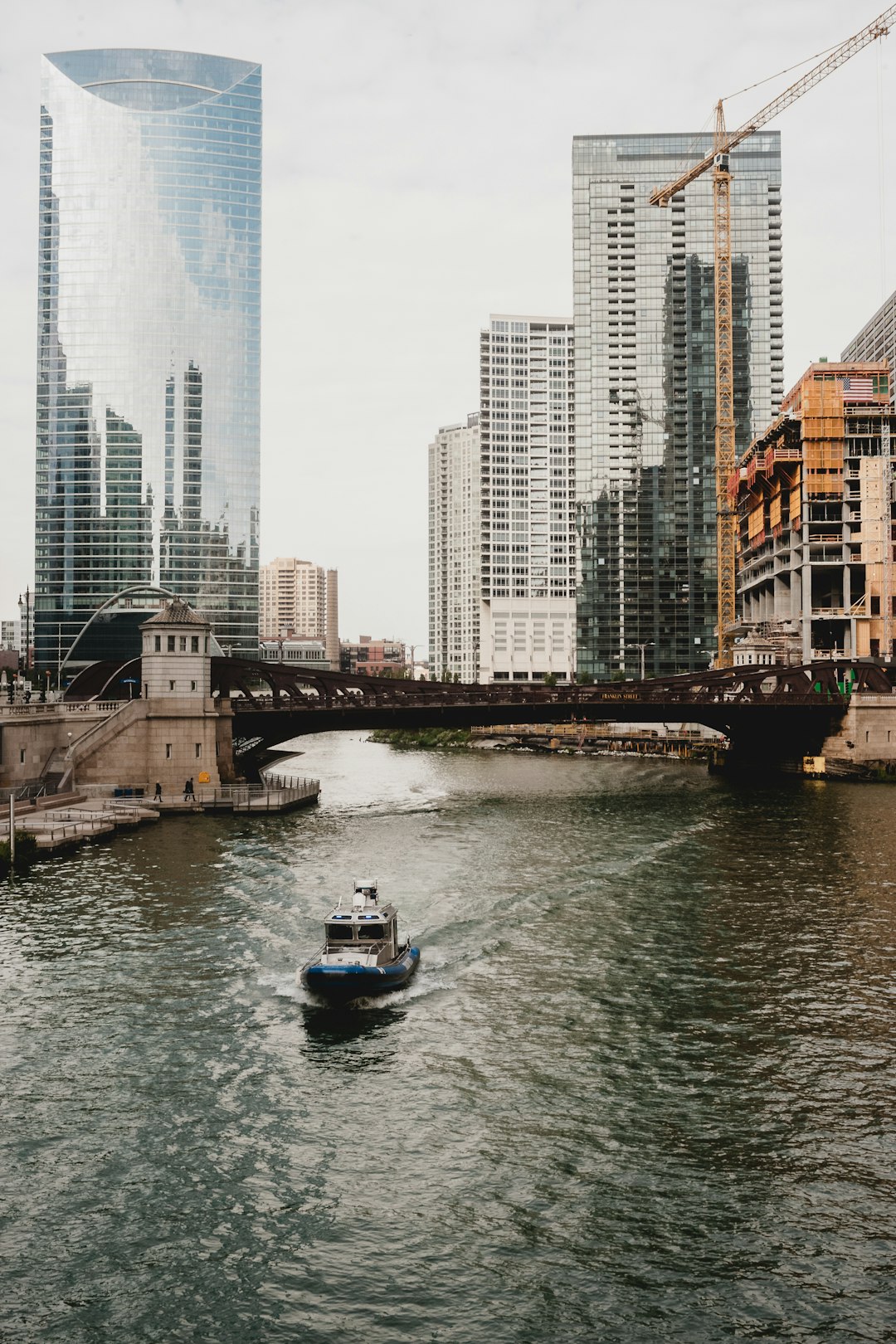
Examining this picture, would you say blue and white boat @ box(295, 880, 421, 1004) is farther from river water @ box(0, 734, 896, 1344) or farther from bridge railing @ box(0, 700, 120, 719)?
bridge railing @ box(0, 700, 120, 719)

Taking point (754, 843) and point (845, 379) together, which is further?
Result: point (845, 379)

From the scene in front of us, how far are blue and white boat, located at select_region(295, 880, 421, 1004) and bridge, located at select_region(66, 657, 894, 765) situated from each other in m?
55.9

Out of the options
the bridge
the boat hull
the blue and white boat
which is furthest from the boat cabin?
the bridge

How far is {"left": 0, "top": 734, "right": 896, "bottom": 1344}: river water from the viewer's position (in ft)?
77.6

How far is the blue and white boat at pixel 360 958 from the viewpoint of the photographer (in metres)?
41.6

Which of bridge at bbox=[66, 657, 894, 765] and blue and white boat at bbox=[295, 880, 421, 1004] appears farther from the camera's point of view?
bridge at bbox=[66, 657, 894, 765]

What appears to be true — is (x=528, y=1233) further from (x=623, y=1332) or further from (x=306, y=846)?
(x=306, y=846)

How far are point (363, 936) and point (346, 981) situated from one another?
11.4ft

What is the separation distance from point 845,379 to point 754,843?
104 m

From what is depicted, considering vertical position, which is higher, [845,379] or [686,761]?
[845,379]

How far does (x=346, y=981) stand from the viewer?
4156 cm

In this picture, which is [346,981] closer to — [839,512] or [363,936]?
[363,936]

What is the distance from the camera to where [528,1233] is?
25.9 m

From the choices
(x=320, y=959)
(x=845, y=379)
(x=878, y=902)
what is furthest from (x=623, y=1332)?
(x=845, y=379)
